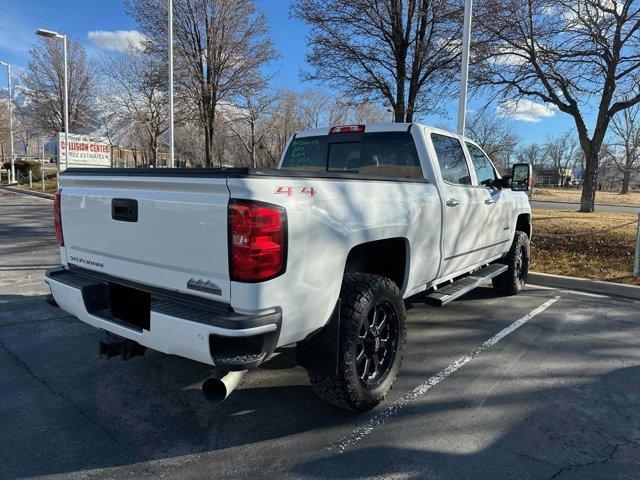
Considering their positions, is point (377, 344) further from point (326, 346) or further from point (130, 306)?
point (130, 306)

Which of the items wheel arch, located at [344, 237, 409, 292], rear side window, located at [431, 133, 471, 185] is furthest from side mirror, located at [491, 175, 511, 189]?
wheel arch, located at [344, 237, 409, 292]

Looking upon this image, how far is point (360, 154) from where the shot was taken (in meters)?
4.62

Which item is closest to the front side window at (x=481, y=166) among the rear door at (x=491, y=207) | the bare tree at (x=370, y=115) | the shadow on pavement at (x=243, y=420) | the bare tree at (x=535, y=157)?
the rear door at (x=491, y=207)

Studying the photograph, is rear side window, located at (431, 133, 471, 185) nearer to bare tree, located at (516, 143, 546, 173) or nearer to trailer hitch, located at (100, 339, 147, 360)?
trailer hitch, located at (100, 339, 147, 360)

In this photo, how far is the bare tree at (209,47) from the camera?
17797 millimetres

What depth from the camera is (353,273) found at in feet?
10.7

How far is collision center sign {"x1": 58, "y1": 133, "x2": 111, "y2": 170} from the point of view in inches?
717

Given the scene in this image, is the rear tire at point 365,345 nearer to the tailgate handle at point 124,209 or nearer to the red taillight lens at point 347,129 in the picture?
the tailgate handle at point 124,209

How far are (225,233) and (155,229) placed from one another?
58 cm

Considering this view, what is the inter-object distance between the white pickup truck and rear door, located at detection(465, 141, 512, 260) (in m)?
1.13

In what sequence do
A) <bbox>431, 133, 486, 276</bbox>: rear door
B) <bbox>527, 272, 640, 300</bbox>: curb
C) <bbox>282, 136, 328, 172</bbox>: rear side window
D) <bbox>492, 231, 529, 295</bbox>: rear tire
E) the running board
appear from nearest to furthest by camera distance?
1. the running board
2. <bbox>431, 133, 486, 276</bbox>: rear door
3. <bbox>282, 136, 328, 172</bbox>: rear side window
4. <bbox>492, 231, 529, 295</bbox>: rear tire
5. <bbox>527, 272, 640, 300</bbox>: curb

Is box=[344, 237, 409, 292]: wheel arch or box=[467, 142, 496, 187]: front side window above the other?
box=[467, 142, 496, 187]: front side window

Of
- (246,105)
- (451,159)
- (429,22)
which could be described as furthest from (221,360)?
(246,105)

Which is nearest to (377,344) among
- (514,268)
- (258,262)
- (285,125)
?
(258,262)
